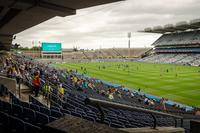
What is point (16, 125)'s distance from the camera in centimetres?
495

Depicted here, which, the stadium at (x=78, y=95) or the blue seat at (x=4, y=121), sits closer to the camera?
the stadium at (x=78, y=95)

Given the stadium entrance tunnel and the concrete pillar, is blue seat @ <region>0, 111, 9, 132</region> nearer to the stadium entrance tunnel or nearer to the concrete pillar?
the stadium entrance tunnel

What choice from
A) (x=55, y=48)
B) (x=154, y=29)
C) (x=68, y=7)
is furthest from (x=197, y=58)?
(x=68, y=7)

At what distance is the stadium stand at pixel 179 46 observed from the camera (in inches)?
3588

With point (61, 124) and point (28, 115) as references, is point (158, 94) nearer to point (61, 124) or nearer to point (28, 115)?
point (28, 115)

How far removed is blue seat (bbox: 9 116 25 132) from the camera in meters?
4.78

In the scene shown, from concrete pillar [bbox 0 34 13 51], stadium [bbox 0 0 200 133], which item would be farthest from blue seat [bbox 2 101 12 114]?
concrete pillar [bbox 0 34 13 51]

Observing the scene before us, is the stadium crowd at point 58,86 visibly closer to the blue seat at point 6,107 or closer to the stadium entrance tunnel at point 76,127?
the blue seat at point 6,107

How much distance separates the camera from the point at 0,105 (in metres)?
7.49

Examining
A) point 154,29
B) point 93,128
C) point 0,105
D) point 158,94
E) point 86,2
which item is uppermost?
point 154,29

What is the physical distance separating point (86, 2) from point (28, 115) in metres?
2.94

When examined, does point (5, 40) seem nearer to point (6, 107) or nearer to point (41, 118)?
point (6, 107)

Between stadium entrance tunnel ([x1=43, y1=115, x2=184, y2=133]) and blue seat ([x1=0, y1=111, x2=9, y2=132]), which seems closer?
stadium entrance tunnel ([x1=43, y1=115, x2=184, y2=133])

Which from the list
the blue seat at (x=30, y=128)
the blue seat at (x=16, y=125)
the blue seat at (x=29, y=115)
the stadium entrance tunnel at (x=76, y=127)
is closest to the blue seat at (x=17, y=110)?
the blue seat at (x=29, y=115)
